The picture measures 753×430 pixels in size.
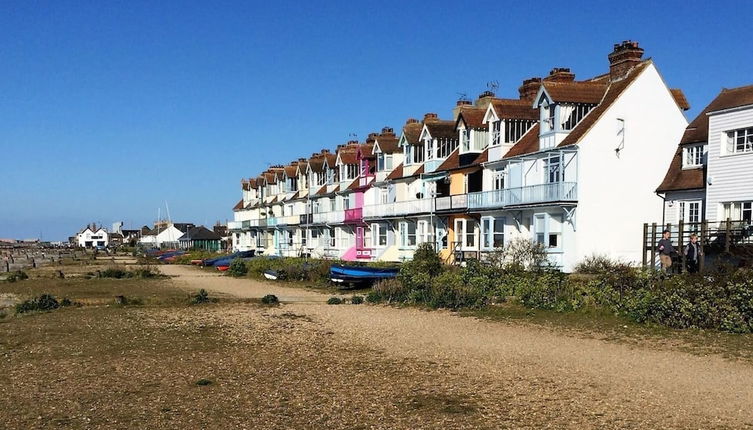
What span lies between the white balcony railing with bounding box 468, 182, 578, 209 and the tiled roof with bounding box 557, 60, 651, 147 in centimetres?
201

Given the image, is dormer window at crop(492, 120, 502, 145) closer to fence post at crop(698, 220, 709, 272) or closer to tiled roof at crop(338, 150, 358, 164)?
fence post at crop(698, 220, 709, 272)

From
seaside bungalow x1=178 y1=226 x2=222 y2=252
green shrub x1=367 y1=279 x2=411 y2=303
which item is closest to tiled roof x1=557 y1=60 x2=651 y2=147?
green shrub x1=367 y1=279 x2=411 y2=303

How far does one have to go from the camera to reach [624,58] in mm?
32688

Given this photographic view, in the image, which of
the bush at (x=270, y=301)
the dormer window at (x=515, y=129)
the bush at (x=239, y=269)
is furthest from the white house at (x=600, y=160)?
the bush at (x=239, y=269)

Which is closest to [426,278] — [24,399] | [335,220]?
[24,399]

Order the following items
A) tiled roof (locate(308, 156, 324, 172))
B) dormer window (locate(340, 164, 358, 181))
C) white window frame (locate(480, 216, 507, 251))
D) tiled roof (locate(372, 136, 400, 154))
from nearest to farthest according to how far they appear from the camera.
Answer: white window frame (locate(480, 216, 507, 251))
tiled roof (locate(372, 136, 400, 154))
dormer window (locate(340, 164, 358, 181))
tiled roof (locate(308, 156, 324, 172))

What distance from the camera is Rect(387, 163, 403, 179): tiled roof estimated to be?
47.0 m

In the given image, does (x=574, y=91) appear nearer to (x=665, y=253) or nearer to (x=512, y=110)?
(x=512, y=110)

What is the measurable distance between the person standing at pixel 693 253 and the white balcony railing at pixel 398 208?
18300 millimetres

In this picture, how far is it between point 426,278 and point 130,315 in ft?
34.3

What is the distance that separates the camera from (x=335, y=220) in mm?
56438

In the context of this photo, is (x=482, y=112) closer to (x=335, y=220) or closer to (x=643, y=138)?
(x=643, y=138)

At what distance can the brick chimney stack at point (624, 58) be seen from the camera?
3247 centimetres

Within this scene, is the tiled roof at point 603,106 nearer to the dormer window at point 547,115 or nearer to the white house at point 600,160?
the white house at point 600,160
